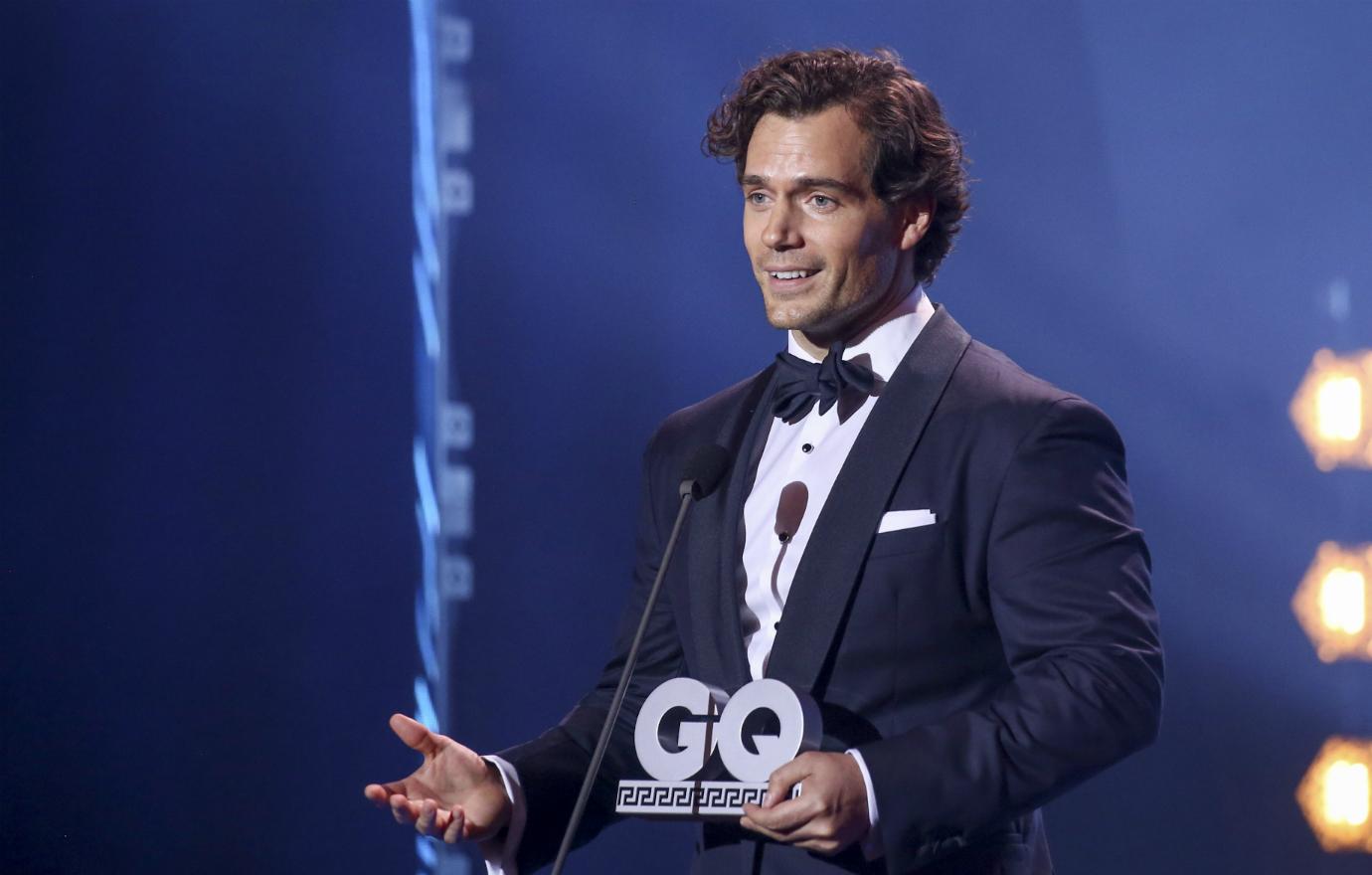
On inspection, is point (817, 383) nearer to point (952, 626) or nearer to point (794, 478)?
point (794, 478)

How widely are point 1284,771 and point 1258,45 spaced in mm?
1494

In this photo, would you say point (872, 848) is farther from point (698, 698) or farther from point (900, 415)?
point (900, 415)

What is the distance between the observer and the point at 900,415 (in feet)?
6.27

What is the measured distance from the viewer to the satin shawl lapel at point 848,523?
1818 mm

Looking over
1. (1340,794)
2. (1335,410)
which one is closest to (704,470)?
(1335,410)

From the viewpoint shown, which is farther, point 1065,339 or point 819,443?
point 1065,339

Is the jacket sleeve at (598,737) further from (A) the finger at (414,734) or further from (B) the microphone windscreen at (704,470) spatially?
(B) the microphone windscreen at (704,470)

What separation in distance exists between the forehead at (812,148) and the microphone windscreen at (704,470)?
0.44 metres

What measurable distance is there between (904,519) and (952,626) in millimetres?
140

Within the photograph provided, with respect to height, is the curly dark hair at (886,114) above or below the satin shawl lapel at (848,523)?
above

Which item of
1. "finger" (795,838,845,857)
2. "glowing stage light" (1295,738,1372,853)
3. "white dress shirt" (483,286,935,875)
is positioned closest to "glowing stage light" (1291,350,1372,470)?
"glowing stage light" (1295,738,1372,853)

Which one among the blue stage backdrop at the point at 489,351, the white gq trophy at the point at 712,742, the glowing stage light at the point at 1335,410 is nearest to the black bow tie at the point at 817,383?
the white gq trophy at the point at 712,742

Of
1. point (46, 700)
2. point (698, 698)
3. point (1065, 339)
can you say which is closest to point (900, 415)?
point (698, 698)

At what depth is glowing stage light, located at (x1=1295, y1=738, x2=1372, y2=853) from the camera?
121 inches
